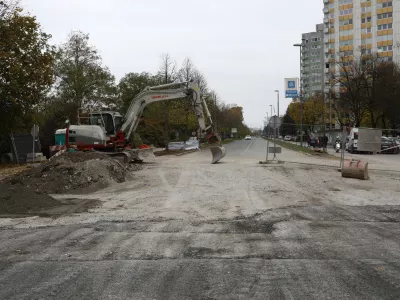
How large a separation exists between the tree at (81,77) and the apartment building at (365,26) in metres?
67.1

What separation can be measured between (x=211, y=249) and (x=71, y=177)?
9.58 meters

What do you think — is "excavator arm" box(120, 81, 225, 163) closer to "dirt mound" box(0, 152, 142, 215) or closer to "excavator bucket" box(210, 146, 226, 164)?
"excavator bucket" box(210, 146, 226, 164)

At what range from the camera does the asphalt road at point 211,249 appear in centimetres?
468

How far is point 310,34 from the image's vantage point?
156625 millimetres

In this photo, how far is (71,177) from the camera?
1468cm

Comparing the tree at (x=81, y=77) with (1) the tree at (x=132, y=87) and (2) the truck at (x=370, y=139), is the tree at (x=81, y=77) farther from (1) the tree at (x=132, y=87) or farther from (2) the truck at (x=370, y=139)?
(2) the truck at (x=370, y=139)

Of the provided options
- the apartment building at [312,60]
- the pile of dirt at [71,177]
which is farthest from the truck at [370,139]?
the apartment building at [312,60]

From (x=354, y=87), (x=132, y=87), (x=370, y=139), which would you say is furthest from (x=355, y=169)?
(x=132, y=87)

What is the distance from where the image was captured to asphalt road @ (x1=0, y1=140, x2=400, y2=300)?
15.3ft

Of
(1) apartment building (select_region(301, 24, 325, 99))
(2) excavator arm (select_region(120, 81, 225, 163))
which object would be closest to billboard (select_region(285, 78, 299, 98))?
(2) excavator arm (select_region(120, 81, 225, 163))

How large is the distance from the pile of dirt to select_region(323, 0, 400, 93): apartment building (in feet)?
298

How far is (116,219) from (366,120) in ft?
221

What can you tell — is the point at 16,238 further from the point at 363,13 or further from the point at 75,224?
the point at 363,13

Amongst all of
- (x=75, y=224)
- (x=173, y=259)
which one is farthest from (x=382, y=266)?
(x=75, y=224)
